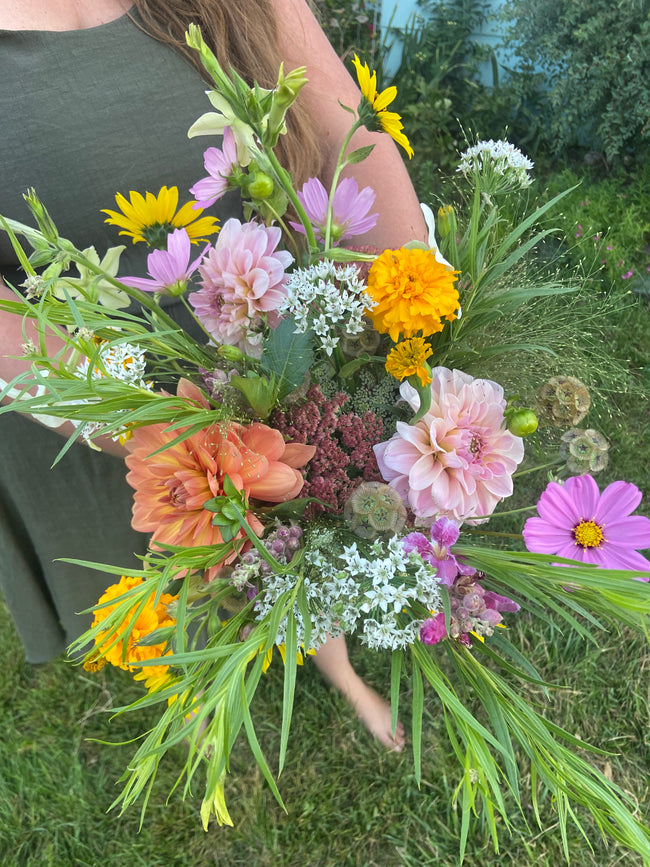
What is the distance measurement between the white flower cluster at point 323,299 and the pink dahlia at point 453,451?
74 mm

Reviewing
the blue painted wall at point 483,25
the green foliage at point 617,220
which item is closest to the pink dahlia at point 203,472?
the green foliage at point 617,220

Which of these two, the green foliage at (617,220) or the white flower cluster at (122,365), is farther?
the green foliage at (617,220)

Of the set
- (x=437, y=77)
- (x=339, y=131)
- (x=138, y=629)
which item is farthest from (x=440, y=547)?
(x=437, y=77)

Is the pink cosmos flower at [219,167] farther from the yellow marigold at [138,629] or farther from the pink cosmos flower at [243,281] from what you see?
the yellow marigold at [138,629]

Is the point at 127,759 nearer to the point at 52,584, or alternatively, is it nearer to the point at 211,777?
the point at 52,584

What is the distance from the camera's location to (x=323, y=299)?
1.44 feet

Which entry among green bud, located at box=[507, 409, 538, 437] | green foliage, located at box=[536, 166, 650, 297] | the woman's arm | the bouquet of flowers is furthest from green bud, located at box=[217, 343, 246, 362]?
green foliage, located at box=[536, 166, 650, 297]

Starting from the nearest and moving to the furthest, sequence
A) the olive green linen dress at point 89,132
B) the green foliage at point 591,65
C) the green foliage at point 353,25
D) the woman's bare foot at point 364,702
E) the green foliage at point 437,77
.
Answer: the olive green linen dress at point 89,132 → the woman's bare foot at point 364,702 → the green foliage at point 591,65 → the green foliage at point 437,77 → the green foliage at point 353,25

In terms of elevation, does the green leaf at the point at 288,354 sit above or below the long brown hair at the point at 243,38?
below

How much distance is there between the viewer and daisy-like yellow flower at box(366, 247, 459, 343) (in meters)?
0.41

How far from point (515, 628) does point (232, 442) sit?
1189 mm

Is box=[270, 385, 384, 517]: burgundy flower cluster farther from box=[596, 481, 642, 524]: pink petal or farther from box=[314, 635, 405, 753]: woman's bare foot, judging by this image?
box=[314, 635, 405, 753]: woman's bare foot

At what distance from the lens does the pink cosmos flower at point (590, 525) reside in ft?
1.49

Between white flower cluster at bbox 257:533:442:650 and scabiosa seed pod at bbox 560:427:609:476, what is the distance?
0.48 ft
